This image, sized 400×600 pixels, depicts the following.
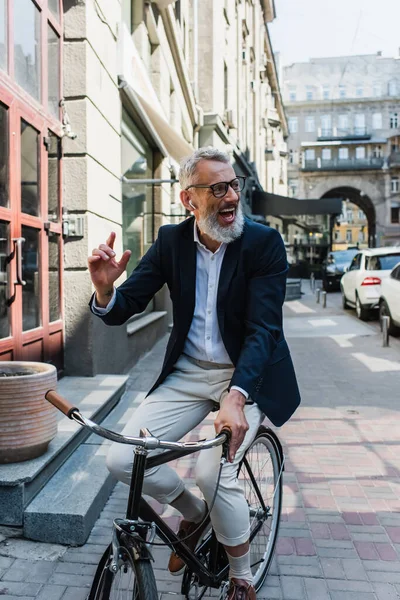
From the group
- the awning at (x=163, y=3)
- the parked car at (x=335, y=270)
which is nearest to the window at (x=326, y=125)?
the parked car at (x=335, y=270)

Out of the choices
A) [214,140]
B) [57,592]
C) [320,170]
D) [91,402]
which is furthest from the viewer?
[320,170]

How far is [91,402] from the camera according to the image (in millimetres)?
5203

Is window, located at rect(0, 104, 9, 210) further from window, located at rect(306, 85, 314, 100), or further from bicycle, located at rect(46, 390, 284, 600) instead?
window, located at rect(306, 85, 314, 100)

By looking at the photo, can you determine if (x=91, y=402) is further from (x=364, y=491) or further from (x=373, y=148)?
(x=373, y=148)

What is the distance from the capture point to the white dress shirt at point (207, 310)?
250 cm

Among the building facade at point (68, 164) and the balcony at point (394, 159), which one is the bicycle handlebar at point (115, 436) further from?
the balcony at point (394, 159)

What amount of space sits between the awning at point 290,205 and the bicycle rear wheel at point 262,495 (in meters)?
25.1

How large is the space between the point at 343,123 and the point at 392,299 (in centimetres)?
7540

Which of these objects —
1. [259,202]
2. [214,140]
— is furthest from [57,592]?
[259,202]

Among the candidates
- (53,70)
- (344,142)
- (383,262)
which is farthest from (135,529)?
(344,142)

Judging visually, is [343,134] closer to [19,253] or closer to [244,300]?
[19,253]

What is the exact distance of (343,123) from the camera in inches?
3196

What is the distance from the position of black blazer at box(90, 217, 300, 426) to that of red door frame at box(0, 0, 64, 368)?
7.65ft

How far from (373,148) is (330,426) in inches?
3076
